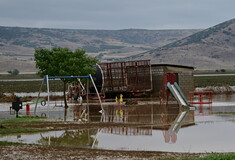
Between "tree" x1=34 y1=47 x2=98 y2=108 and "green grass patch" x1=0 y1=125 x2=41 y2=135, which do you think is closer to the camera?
"green grass patch" x1=0 y1=125 x2=41 y2=135

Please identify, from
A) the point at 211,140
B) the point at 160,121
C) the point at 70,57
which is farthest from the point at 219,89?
the point at 211,140

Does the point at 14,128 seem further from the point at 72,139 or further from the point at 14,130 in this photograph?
the point at 72,139

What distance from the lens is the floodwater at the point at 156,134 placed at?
66.5 feet

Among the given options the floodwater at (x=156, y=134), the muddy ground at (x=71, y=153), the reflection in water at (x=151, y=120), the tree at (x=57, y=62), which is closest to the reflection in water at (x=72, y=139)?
the floodwater at (x=156, y=134)

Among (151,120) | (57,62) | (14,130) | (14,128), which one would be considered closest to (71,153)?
(14,130)

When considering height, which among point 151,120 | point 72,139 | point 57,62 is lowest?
point 72,139

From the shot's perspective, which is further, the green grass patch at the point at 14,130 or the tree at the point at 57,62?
the tree at the point at 57,62

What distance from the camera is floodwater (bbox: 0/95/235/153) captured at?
66.5 feet

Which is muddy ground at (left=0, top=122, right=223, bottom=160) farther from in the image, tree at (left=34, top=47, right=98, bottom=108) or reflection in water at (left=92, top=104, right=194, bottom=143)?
Answer: tree at (left=34, top=47, right=98, bottom=108)

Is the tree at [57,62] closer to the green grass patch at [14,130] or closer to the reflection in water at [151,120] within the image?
the reflection in water at [151,120]

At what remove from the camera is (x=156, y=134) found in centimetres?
2378

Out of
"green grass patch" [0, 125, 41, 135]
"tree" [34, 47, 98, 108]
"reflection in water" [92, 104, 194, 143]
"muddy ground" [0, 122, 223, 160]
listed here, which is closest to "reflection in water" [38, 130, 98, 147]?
"reflection in water" [92, 104, 194, 143]

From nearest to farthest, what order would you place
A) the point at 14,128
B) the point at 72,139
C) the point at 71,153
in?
the point at 71,153 < the point at 72,139 < the point at 14,128

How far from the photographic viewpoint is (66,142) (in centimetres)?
2158
